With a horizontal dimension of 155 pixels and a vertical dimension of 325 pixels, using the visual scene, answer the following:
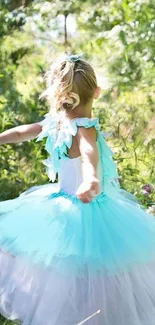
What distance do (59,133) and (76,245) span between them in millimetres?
421

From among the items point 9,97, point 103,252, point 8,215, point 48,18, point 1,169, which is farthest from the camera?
point 48,18

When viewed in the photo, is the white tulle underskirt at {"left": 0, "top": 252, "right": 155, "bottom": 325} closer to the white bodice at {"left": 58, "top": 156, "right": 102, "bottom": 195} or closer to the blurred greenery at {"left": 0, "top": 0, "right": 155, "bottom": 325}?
the white bodice at {"left": 58, "top": 156, "right": 102, "bottom": 195}

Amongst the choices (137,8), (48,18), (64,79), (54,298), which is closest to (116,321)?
(54,298)

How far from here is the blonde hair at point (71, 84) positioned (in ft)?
7.70

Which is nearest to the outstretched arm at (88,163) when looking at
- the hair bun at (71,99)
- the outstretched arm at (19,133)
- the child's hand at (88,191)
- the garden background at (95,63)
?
the child's hand at (88,191)

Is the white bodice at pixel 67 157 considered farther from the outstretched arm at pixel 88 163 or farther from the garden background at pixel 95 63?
the garden background at pixel 95 63

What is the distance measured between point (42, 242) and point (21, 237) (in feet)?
0.25

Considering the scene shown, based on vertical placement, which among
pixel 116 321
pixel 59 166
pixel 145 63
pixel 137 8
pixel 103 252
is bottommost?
pixel 116 321

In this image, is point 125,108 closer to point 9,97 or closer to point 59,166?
point 9,97

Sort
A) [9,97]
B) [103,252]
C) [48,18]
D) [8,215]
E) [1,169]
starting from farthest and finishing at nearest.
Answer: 1. [48,18]
2. [9,97]
3. [1,169]
4. [8,215]
5. [103,252]

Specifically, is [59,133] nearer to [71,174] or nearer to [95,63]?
[71,174]

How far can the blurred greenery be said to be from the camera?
3.83 meters

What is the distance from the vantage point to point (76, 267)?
213cm

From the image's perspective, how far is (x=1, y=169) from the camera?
3.90m
